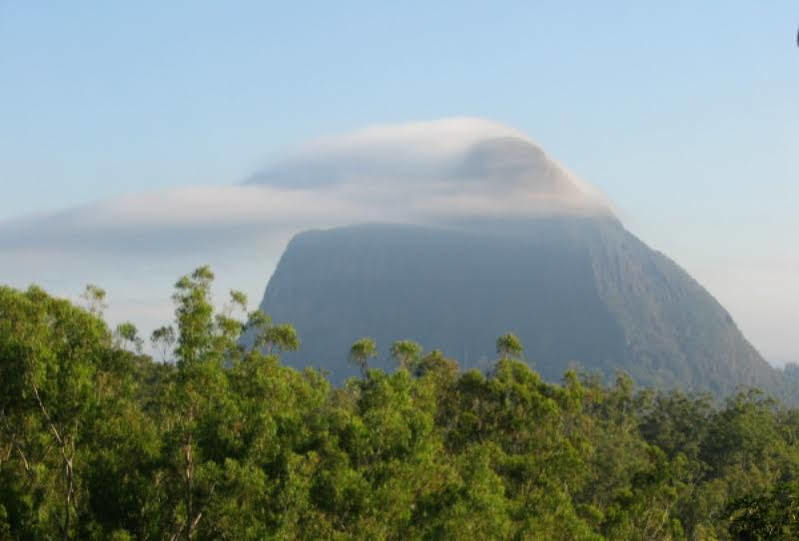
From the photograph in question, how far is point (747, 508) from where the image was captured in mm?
25953

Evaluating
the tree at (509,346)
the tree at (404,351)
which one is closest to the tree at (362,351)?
the tree at (404,351)

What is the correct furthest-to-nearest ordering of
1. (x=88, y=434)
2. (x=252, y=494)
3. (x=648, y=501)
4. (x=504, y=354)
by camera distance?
(x=504, y=354) < (x=648, y=501) < (x=88, y=434) < (x=252, y=494)

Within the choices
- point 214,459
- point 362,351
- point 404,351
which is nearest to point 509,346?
point 404,351

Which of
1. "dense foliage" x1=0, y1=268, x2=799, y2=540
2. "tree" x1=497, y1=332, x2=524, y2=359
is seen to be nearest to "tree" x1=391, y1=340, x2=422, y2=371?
"tree" x1=497, y1=332, x2=524, y2=359

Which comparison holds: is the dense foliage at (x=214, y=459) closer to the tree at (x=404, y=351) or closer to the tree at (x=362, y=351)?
the tree at (x=362, y=351)

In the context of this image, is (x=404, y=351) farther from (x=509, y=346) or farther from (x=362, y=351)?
(x=509, y=346)

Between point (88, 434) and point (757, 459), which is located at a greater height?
point (88, 434)

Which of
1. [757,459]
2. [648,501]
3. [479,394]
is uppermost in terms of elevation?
[479,394]

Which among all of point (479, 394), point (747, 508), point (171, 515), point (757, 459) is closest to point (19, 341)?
point (171, 515)

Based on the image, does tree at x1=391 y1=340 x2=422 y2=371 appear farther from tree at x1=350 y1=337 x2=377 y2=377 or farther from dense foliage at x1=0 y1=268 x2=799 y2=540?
dense foliage at x1=0 y1=268 x2=799 y2=540

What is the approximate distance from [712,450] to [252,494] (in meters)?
72.7

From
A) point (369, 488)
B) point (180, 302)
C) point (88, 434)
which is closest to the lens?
point (369, 488)

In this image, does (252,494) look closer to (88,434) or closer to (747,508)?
(88,434)

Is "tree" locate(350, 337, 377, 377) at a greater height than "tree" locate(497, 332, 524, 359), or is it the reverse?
"tree" locate(350, 337, 377, 377)
